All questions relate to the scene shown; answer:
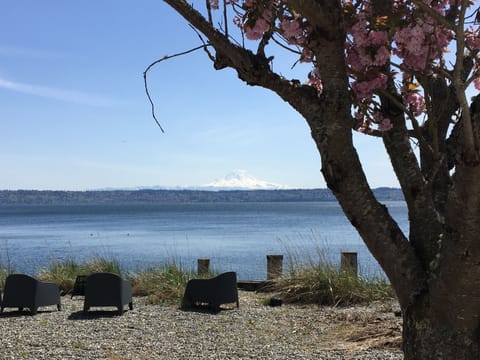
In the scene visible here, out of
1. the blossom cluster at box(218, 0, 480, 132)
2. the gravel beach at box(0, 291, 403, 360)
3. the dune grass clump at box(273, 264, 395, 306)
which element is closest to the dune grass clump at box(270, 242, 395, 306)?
the dune grass clump at box(273, 264, 395, 306)

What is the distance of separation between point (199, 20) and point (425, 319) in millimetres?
1714

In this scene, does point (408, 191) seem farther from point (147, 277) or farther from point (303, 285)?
point (147, 277)

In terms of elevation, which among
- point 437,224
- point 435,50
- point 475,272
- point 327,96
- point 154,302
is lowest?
point 154,302

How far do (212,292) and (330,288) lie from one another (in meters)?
1.81

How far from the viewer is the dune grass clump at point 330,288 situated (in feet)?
29.3

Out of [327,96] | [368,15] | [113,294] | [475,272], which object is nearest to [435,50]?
[368,15]

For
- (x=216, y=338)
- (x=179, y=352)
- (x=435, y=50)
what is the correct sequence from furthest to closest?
(x=216, y=338) < (x=179, y=352) < (x=435, y=50)

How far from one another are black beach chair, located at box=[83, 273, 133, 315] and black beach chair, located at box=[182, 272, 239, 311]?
2.90ft

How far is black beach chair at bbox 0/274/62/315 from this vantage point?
8227mm

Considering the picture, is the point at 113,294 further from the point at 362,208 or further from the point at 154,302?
the point at 362,208

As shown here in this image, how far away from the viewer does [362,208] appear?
2.72 meters

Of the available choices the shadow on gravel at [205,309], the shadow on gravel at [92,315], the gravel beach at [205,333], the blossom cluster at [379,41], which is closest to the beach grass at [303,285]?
the gravel beach at [205,333]

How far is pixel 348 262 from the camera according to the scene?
10.1 metres

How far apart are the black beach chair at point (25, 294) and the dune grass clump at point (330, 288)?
3391 millimetres
